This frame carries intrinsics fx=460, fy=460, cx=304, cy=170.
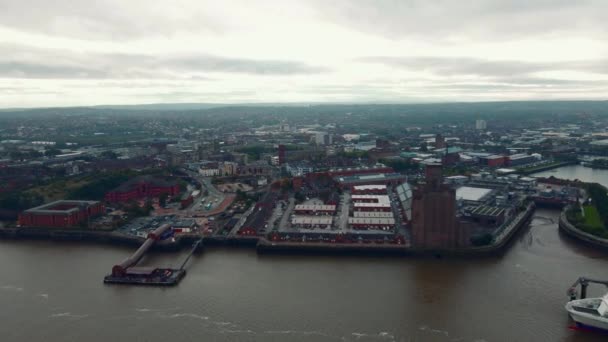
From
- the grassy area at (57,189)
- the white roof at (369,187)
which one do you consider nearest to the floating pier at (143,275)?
the grassy area at (57,189)

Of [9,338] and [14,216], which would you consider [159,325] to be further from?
[14,216]

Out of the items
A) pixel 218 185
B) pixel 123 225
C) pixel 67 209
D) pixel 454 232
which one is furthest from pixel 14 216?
pixel 454 232

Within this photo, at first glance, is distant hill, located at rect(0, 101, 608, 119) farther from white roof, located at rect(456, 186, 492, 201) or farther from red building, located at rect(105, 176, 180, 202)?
red building, located at rect(105, 176, 180, 202)

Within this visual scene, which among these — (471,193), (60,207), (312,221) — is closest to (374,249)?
(312,221)

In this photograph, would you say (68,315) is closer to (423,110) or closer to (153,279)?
(153,279)

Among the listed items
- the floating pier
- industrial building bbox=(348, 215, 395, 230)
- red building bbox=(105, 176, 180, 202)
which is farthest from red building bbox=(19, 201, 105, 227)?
industrial building bbox=(348, 215, 395, 230)
